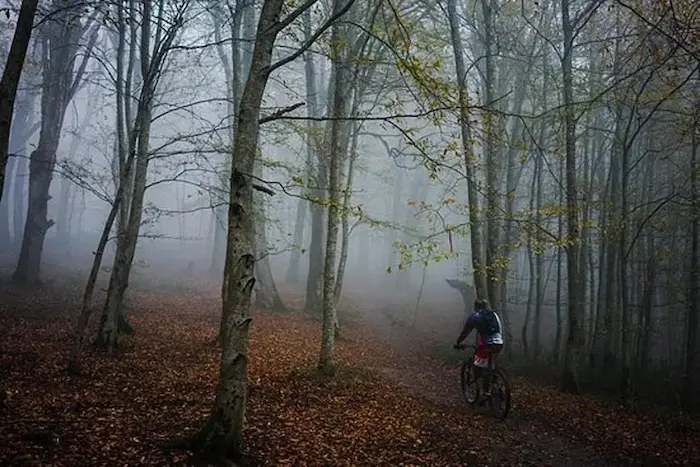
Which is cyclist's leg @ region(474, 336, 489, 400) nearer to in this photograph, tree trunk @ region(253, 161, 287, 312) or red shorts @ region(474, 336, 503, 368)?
red shorts @ region(474, 336, 503, 368)

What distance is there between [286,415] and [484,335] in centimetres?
426

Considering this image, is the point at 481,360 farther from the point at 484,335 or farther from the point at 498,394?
the point at 498,394

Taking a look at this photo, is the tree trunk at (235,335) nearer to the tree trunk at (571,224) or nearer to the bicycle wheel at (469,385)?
the bicycle wheel at (469,385)

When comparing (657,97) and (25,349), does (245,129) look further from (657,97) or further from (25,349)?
(657,97)

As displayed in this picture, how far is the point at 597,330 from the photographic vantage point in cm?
1597

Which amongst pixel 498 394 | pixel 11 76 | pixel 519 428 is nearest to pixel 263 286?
pixel 498 394

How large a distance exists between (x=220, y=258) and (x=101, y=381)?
84.1 feet

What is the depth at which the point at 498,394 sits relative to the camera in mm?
9250

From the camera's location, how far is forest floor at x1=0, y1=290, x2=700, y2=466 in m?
5.89

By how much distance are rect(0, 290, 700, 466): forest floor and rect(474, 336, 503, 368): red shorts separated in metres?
1.04

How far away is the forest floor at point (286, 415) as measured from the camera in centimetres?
589

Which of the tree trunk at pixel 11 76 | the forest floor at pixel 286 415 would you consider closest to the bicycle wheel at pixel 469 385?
the forest floor at pixel 286 415

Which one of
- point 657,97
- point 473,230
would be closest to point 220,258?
point 473,230

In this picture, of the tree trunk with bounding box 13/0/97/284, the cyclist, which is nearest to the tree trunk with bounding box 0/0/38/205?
the cyclist
